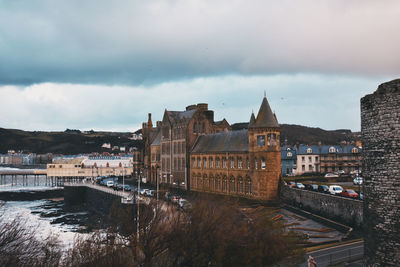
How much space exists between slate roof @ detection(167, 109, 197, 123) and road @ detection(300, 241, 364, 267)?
55136 millimetres

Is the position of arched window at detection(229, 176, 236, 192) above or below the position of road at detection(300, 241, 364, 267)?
above

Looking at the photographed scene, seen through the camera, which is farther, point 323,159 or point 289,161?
point 323,159

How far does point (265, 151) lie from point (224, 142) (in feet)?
→ 46.1

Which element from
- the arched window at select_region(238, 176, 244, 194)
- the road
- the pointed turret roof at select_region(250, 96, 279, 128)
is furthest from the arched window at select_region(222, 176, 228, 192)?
the road

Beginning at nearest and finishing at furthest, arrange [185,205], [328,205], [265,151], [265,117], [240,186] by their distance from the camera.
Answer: [185,205] → [328,205] → [265,151] → [265,117] → [240,186]

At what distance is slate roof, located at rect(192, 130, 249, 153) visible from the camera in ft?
227

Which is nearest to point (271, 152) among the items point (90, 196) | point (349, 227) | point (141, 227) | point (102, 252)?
point (349, 227)

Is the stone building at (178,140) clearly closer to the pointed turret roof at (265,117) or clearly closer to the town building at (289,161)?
the town building at (289,161)

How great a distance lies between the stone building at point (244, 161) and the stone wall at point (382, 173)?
147ft

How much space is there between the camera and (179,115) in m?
92.7

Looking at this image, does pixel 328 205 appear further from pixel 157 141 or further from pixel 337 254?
pixel 157 141

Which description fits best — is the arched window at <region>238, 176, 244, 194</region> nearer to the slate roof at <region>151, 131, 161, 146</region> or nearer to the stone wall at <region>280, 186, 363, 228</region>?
the stone wall at <region>280, 186, 363, 228</region>

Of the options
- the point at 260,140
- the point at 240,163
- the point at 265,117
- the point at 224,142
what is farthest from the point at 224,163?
the point at 265,117

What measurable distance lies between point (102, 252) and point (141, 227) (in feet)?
16.0
